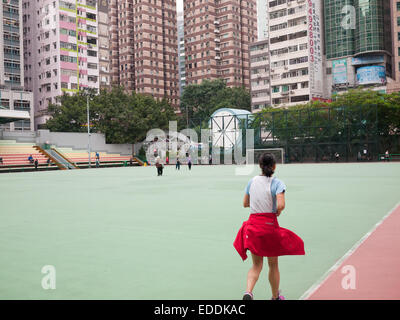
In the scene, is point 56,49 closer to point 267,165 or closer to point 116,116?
point 116,116

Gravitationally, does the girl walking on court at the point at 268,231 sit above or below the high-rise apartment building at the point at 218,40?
below

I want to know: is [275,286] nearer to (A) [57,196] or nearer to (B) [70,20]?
(A) [57,196]

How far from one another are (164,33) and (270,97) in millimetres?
44113

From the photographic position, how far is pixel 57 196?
15.3 metres

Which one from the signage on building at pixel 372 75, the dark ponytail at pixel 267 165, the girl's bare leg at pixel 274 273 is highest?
the signage on building at pixel 372 75

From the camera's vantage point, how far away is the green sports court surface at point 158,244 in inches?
185

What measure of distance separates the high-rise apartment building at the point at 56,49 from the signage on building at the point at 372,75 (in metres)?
50.6

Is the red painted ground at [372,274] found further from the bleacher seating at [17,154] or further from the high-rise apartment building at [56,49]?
the high-rise apartment building at [56,49]

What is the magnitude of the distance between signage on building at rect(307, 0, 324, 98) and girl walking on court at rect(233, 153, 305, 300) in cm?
7486

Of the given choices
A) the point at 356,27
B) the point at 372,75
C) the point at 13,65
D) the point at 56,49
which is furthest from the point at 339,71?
the point at 13,65

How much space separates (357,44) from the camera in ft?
237

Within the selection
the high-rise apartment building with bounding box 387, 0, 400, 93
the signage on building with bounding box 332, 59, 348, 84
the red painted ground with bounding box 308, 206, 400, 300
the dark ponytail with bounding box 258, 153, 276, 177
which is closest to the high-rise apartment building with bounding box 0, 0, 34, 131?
the signage on building with bounding box 332, 59, 348, 84

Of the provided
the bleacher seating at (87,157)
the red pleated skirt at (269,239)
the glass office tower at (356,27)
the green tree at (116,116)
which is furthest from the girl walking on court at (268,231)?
the glass office tower at (356,27)

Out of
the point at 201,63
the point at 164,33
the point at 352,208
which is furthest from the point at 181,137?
the point at 164,33
